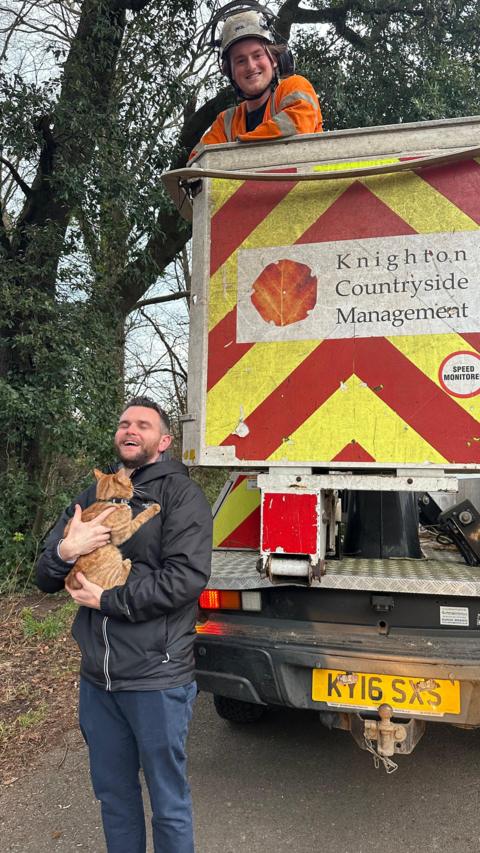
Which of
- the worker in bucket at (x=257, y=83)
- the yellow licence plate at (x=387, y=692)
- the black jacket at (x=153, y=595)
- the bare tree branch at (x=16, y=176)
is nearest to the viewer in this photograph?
the black jacket at (x=153, y=595)

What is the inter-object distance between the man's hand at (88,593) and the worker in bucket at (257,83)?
210cm

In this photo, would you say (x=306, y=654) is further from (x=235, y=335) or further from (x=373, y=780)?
(x=235, y=335)

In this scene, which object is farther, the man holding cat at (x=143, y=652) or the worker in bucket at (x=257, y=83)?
the worker in bucket at (x=257, y=83)

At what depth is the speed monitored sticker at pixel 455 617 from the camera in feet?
8.98

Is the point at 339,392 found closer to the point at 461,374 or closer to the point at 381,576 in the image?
the point at 461,374

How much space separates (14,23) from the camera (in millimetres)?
7766

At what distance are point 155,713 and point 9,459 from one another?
5274 mm

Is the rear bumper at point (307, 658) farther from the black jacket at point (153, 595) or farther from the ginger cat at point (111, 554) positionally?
the ginger cat at point (111, 554)

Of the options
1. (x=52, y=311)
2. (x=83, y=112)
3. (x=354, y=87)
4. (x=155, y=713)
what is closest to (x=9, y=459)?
(x=52, y=311)

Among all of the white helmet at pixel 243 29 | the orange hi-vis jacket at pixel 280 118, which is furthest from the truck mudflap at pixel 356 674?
the white helmet at pixel 243 29

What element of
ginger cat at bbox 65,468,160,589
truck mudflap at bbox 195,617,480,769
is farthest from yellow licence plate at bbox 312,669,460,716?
ginger cat at bbox 65,468,160,589

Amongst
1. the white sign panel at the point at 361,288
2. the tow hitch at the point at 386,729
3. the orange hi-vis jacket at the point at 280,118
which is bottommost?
the tow hitch at the point at 386,729

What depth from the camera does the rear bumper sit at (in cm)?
259

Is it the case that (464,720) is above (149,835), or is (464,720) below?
above
